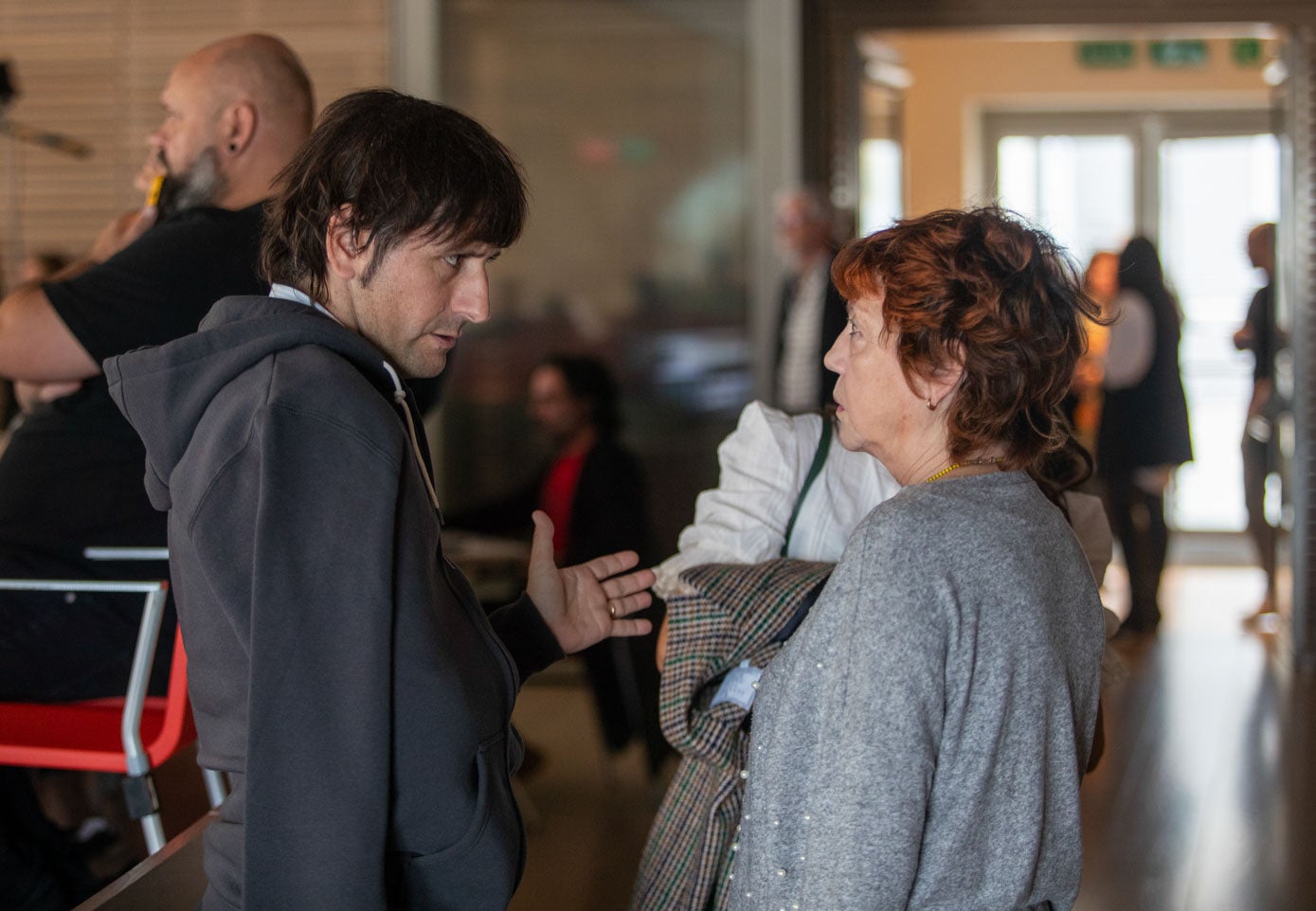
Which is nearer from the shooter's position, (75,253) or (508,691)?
(508,691)

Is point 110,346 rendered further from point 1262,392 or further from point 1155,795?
point 1262,392

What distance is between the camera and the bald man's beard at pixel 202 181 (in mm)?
2273

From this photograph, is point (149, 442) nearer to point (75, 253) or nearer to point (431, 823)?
point (431, 823)

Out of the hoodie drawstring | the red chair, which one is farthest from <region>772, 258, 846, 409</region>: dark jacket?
the hoodie drawstring

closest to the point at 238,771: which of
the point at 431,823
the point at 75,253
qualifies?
the point at 431,823

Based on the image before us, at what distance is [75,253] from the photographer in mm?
5621

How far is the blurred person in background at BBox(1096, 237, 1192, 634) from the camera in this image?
621 centimetres

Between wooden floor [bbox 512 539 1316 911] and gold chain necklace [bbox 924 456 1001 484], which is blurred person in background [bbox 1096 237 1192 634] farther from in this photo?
gold chain necklace [bbox 924 456 1001 484]

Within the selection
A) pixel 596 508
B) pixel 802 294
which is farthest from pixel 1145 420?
pixel 596 508

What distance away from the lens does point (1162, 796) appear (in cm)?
377

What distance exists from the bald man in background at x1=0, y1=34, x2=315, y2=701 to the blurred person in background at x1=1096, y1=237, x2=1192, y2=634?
190 inches

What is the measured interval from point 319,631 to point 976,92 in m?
8.75

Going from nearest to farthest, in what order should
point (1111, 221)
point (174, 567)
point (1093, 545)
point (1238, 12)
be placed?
point (174, 567) < point (1093, 545) < point (1238, 12) < point (1111, 221)

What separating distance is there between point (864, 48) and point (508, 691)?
4892mm
